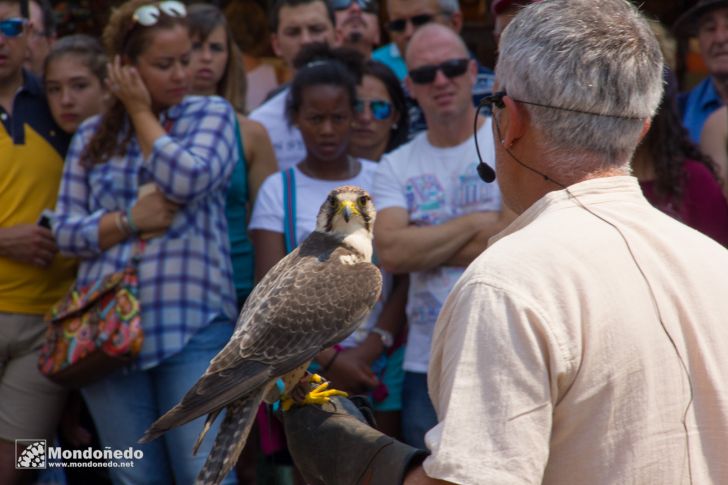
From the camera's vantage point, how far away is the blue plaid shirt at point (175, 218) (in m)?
4.05

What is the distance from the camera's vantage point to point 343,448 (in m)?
2.28

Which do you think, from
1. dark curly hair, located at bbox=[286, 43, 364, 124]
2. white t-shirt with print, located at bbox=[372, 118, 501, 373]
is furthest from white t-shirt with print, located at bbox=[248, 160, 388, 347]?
dark curly hair, located at bbox=[286, 43, 364, 124]

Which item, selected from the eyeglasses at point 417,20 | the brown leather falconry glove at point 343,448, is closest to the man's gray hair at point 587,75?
the brown leather falconry glove at point 343,448

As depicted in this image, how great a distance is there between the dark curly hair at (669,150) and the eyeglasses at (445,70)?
89 cm

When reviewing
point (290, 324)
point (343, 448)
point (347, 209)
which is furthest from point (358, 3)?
point (343, 448)

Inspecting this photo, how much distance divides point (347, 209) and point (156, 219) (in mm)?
1128

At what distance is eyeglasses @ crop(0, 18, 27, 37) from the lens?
475cm

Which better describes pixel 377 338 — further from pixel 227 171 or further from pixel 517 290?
pixel 517 290

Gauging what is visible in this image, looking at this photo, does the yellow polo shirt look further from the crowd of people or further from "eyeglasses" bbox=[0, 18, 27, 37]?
"eyeglasses" bbox=[0, 18, 27, 37]

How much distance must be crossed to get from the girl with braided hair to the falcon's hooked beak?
977mm

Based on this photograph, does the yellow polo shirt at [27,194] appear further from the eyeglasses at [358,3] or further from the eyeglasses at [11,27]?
the eyeglasses at [358,3]

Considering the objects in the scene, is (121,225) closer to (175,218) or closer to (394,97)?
(175,218)

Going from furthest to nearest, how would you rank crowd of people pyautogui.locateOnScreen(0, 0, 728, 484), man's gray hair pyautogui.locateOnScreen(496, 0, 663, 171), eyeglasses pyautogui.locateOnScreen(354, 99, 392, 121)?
eyeglasses pyautogui.locateOnScreen(354, 99, 392, 121) → crowd of people pyautogui.locateOnScreen(0, 0, 728, 484) → man's gray hair pyautogui.locateOnScreen(496, 0, 663, 171)

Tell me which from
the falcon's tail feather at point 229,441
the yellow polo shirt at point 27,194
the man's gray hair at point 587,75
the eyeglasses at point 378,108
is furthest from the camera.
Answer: the eyeglasses at point 378,108
